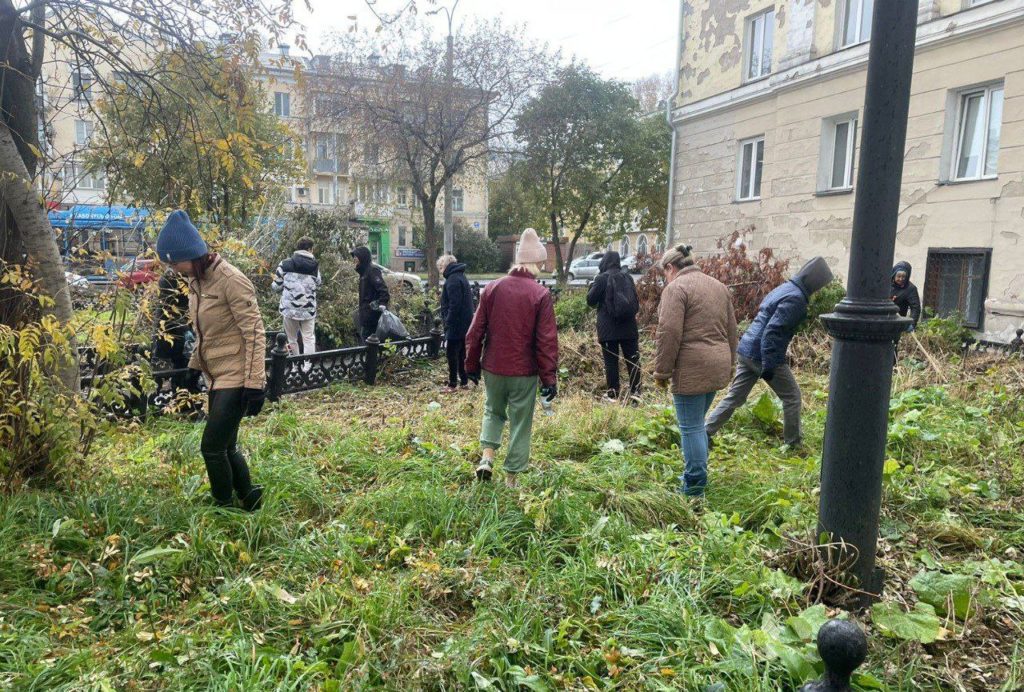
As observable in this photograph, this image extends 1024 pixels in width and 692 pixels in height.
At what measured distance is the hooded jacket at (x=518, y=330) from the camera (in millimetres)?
4730

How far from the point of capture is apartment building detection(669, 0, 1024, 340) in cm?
1015

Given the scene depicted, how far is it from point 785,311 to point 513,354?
2219 mm

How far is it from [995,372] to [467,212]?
166ft

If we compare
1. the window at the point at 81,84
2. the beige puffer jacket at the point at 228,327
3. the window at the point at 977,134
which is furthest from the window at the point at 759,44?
the beige puffer jacket at the point at 228,327

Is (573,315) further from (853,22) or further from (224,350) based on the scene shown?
(224,350)

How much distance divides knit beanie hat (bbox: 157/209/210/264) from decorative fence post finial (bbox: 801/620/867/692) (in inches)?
149

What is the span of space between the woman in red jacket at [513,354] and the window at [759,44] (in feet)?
41.8

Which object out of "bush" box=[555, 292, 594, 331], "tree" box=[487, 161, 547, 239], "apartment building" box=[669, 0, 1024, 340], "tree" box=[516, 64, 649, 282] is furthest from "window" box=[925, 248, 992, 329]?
"tree" box=[487, 161, 547, 239]

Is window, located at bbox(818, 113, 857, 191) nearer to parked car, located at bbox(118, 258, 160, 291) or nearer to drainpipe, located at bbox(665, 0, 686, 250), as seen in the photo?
drainpipe, located at bbox(665, 0, 686, 250)

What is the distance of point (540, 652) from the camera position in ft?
9.28

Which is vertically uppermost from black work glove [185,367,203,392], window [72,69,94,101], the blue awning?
window [72,69,94,101]

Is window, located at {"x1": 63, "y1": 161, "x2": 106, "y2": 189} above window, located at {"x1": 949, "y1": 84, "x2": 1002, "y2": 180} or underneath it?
underneath

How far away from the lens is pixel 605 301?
7.75 metres

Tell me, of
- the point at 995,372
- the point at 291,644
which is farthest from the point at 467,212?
the point at 291,644
